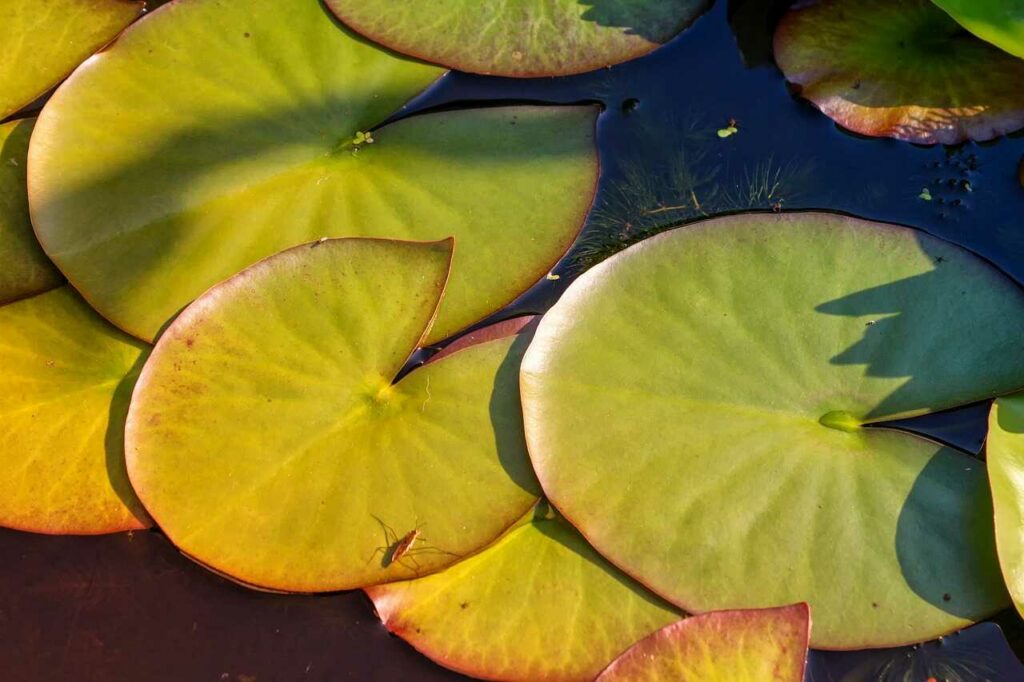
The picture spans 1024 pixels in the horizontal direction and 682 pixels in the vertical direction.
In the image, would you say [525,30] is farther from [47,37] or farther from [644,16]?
[47,37]

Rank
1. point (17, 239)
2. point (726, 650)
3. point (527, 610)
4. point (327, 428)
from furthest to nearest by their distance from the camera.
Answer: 1. point (17, 239)
2. point (327, 428)
3. point (527, 610)
4. point (726, 650)

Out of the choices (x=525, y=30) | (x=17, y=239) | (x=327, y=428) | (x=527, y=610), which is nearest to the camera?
(x=527, y=610)

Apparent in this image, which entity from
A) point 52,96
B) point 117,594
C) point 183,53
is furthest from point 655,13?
point 117,594

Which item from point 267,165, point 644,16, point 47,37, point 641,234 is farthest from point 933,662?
point 47,37

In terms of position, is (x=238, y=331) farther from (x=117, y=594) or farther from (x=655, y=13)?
(x=655, y=13)

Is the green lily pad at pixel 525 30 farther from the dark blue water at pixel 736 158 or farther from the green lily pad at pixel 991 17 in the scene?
the green lily pad at pixel 991 17

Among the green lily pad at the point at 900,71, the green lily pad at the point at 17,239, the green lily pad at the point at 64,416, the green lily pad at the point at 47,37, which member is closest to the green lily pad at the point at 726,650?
the green lily pad at the point at 64,416

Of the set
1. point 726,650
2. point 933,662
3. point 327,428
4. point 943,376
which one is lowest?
point 933,662

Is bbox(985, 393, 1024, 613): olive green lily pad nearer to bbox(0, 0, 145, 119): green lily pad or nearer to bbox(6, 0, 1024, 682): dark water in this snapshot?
bbox(6, 0, 1024, 682): dark water

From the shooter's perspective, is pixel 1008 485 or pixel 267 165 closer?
pixel 1008 485
